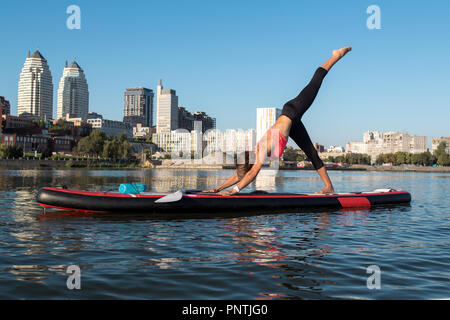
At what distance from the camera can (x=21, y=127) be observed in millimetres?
198125

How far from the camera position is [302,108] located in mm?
20500

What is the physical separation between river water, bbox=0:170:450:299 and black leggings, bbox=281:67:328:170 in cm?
527

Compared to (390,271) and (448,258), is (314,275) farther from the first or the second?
(448,258)

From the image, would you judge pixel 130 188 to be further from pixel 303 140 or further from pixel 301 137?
pixel 303 140

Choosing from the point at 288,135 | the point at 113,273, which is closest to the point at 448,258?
the point at 113,273

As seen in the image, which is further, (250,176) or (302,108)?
(302,108)

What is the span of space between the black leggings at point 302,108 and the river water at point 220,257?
527 centimetres

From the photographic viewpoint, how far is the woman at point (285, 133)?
19.3m

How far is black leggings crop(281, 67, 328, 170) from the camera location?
66.6 ft

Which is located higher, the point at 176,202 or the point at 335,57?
the point at 335,57

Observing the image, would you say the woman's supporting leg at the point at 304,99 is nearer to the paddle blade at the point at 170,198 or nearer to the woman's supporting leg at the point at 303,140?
the woman's supporting leg at the point at 303,140

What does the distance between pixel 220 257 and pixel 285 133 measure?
35.0 feet

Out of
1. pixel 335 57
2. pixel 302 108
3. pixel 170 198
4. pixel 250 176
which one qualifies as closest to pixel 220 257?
pixel 170 198

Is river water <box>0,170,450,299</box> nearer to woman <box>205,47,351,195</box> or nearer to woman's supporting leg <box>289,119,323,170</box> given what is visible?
woman <box>205,47,351,195</box>
